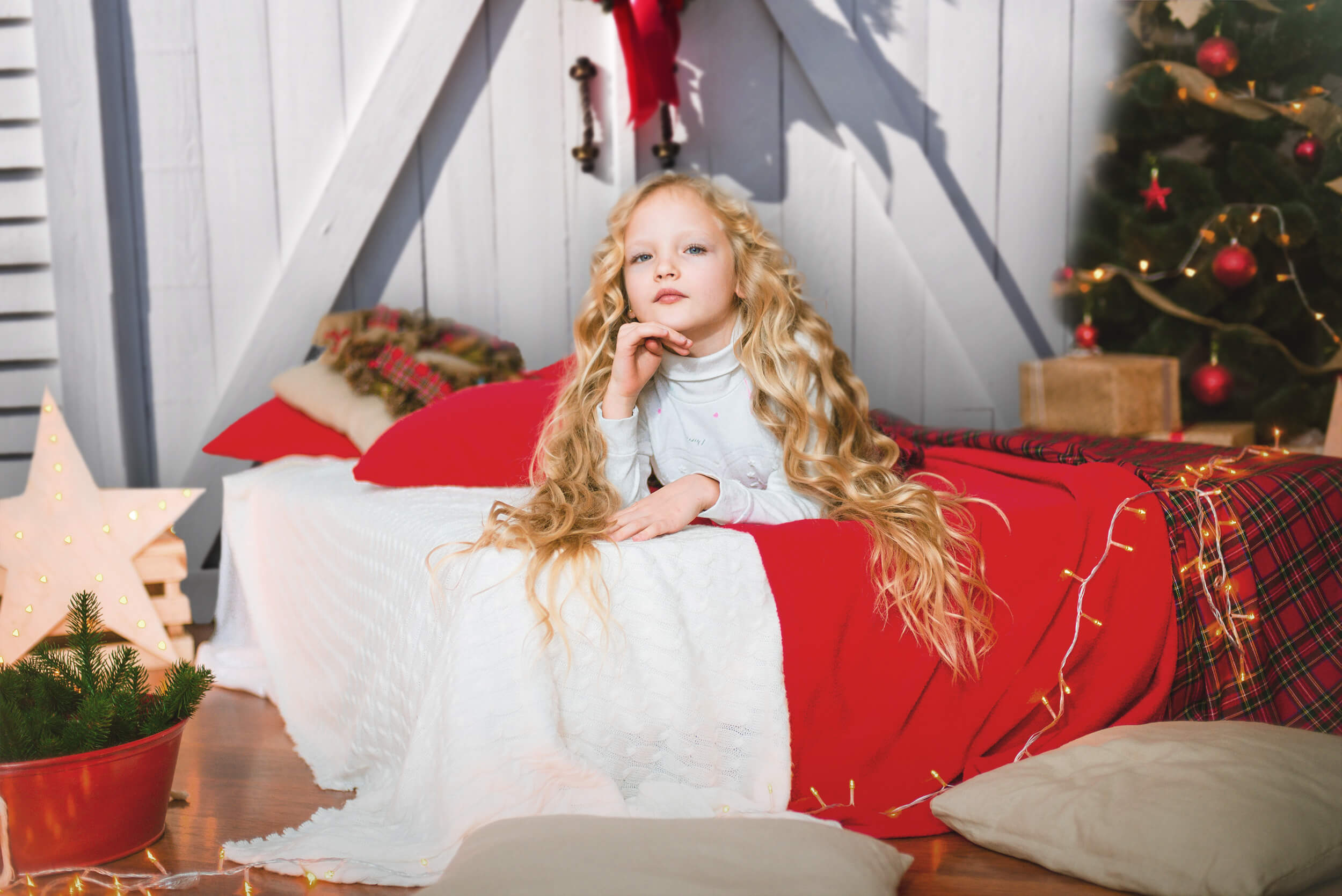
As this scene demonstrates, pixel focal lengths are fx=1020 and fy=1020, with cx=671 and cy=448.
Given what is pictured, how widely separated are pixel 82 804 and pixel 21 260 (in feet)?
5.54

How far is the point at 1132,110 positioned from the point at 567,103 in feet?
4.99

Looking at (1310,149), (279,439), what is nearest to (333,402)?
(279,439)

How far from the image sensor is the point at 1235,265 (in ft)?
8.21

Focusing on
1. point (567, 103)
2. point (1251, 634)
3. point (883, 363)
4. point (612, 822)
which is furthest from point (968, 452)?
point (567, 103)

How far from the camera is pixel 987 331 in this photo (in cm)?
292

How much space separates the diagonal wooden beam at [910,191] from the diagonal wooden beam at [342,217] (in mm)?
903

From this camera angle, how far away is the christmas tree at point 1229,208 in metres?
2.47

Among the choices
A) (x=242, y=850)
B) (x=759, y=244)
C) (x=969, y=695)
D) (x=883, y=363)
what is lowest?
(x=242, y=850)

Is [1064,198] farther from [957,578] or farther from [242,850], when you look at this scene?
[242,850]

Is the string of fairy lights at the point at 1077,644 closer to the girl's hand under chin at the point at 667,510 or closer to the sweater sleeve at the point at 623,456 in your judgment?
the girl's hand under chin at the point at 667,510

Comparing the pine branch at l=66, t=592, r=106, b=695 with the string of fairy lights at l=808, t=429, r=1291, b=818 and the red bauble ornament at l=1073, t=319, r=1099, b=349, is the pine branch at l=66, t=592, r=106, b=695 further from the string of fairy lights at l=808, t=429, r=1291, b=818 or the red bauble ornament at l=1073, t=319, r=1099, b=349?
the red bauble ornament at l=1073, t=319, r=1099, b=349

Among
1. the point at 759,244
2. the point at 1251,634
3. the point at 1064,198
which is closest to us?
the point at 1251,634

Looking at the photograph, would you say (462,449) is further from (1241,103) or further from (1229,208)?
(1241,103)

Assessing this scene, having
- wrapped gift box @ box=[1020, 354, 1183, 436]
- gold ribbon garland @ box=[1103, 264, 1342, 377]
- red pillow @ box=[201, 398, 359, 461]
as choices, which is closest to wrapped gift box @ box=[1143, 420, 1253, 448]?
wrapped gift box @ box=[1020, 354, 1183, 436]
